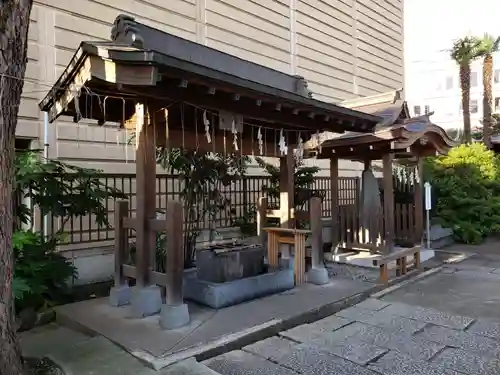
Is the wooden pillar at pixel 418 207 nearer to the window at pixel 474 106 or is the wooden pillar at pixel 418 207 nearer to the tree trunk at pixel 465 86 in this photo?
the tree trunk at pixel 465 86

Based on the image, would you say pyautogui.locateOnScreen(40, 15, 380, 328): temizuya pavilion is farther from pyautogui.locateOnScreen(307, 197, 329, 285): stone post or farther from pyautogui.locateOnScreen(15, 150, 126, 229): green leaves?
pyautogui.locateOnScreen(307, 197, 329, 285): stone post

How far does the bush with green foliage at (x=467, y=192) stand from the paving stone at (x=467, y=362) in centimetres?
967

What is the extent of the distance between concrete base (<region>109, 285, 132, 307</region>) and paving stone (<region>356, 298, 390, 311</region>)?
11.8ft

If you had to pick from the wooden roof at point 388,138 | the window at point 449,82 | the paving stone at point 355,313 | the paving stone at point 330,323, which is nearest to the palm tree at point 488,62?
the wooden roof at point 388,138

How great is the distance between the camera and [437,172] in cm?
1466

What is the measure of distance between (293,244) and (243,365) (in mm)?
3424

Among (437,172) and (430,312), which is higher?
(437,172)

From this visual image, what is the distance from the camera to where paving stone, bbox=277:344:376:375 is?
13.7 ft

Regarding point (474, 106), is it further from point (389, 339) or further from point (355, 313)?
point (389, 339)

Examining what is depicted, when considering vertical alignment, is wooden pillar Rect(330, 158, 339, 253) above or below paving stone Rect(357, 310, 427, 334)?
above

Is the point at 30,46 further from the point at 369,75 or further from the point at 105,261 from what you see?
the point at 369,75

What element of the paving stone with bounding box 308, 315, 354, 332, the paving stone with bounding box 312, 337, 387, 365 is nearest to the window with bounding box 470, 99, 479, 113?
the paving stone with bounding box 308, 315, 354, 332

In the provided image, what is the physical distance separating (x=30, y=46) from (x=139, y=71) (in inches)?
197

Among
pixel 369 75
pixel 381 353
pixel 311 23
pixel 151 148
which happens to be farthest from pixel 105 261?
pixel 369 75
